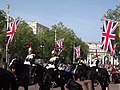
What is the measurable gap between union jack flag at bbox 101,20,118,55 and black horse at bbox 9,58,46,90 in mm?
4690

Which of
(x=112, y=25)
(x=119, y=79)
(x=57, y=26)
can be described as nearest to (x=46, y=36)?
(x=57, y=26)

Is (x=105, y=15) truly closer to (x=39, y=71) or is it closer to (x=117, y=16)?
(x=117, y=16)

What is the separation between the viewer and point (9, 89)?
10.2 meters

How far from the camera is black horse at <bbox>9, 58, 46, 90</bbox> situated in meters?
15.1

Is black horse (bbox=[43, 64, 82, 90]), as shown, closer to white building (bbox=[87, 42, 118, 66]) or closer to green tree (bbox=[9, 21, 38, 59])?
white building (bbox=[87, 42, 118, 66])

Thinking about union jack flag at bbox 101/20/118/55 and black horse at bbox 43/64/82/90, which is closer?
black horse at bbox 43/64/82/90

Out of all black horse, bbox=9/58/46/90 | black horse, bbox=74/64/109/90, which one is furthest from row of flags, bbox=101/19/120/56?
black horse, bbox=9/58/46/90

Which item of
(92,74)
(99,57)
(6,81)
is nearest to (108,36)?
(92,74)

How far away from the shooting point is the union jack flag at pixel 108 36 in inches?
740

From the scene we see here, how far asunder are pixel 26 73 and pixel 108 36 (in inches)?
235

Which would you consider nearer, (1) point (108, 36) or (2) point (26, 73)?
(2) point (26, 73)

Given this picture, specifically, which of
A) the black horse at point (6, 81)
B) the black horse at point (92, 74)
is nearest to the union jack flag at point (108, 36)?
the black horse at point (92, 74)

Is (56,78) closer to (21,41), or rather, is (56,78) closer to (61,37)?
(21,41)

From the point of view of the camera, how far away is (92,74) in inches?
748
